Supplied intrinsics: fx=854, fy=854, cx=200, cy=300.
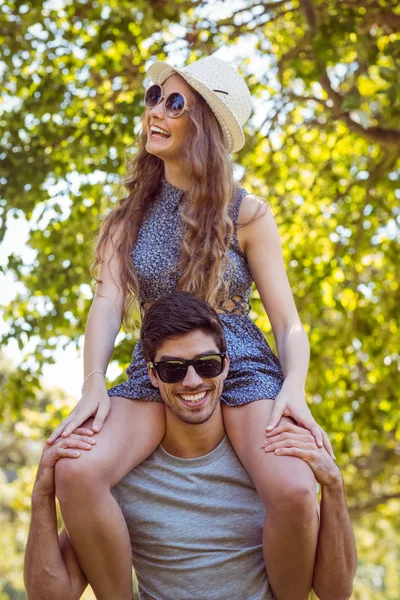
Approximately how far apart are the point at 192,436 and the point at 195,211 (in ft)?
3.01

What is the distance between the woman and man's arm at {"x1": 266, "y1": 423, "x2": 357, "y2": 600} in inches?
1.3

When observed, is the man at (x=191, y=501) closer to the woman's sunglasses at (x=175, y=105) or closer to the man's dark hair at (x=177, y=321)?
the man's dark hair at (x=177, y=321)

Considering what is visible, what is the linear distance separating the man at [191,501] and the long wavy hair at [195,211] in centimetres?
28

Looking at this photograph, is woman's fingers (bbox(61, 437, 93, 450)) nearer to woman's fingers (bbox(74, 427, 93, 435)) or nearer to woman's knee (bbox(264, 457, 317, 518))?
woman's fingers (bbox(74, 427, 93, 435))

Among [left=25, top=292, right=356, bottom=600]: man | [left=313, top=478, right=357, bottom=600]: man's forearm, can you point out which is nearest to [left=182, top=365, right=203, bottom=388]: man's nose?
[left=25, top=292, right=356, bottom=600]: man

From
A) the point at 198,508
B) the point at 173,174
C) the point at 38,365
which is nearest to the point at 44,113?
the point at 38,365

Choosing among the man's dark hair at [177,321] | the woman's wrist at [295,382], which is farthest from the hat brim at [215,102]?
the woman's wrist at [295,382]

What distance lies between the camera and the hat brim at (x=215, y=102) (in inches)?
139

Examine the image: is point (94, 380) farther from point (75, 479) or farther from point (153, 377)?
point (75, 479)

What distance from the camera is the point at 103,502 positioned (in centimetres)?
291

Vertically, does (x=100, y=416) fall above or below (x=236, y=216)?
below

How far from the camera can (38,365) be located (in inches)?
299

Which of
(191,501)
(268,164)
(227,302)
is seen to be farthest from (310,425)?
(268,164)

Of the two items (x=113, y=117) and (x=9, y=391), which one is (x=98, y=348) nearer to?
(x=113, y=117)
